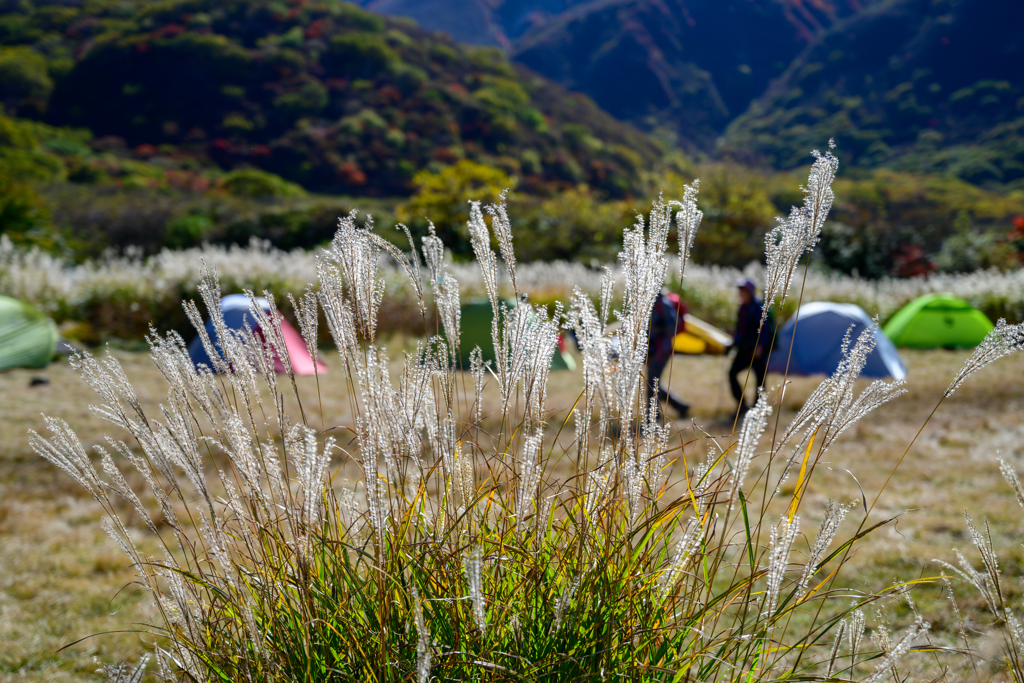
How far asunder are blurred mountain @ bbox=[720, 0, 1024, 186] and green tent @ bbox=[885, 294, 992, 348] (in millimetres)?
45222

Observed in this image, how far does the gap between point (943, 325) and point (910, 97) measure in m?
64.0

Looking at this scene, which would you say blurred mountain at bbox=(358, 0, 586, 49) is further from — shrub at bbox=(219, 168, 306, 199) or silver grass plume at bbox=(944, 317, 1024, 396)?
silver grass plume at bbox=(944, 317, 1024, 396)

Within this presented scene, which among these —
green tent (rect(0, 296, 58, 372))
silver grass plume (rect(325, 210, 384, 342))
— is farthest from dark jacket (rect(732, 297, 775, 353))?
green tent (rect(0, 296, 58, 372))

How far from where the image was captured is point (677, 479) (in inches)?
180

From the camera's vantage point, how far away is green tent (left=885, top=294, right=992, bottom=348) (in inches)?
357

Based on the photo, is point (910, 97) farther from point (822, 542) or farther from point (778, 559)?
point (778, 559)

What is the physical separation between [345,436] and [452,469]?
390cm

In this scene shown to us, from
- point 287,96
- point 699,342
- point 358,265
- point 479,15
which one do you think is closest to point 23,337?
point 358,265

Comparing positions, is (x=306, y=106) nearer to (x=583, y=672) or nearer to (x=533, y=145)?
(x=533, y=145)

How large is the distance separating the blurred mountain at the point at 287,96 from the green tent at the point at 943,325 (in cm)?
2732

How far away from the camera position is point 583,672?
1.18 m

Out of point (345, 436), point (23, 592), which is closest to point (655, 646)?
point (23, 592)

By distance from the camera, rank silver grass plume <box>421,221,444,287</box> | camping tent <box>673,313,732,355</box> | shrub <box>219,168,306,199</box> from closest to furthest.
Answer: silver grass plume <box>421,221,444,287</box> → camping tent <box>673,313,732,355</box> → shrub <box>219,168,306,199</box>

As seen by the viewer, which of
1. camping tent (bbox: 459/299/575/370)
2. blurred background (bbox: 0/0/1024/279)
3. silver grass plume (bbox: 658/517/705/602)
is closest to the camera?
silver grass plume (bbox: 658/517/705/602)
